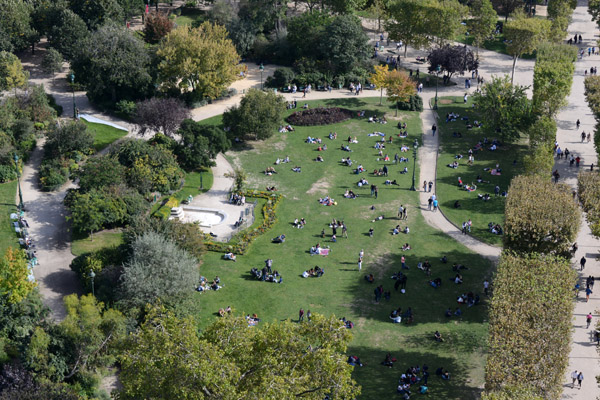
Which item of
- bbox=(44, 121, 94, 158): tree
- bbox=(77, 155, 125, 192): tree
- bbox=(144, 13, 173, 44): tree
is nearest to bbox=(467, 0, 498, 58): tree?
bbox=(144, 13, 173, 44): tree

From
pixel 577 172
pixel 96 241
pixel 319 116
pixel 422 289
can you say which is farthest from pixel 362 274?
pixel 319 116

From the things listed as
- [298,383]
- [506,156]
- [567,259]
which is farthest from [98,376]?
[506,156]

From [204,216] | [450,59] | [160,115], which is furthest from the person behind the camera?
[450,59]

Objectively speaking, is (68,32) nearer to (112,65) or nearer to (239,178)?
(112,65)

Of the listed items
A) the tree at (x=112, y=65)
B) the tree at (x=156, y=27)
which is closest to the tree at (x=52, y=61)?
the tree at (x=112, y=65)

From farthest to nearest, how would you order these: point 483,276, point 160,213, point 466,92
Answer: point 466,92
point 160,213
point 483,276

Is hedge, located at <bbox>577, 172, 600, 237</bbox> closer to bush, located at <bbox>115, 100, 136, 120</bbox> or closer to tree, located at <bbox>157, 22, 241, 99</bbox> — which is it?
tree, located at <bbox>157, 22, 241, 99</bbox>

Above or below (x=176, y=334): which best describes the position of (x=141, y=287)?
below

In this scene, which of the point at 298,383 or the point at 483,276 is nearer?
the point at 298,383

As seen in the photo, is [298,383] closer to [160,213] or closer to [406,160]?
[160,213]
